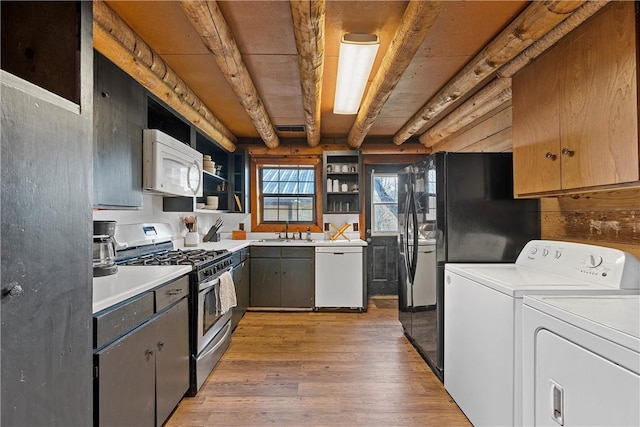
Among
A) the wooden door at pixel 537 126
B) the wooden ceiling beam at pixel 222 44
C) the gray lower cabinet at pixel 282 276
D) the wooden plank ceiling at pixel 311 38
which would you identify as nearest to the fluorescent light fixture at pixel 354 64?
the wooden plank ceiling at pixel 311 38

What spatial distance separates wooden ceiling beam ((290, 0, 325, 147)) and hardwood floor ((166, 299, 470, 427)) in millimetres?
2193

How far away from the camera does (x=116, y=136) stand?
6.28 ft

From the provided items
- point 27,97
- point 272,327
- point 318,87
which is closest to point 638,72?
point 318,87

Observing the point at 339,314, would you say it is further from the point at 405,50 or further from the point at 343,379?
the point at 405,50

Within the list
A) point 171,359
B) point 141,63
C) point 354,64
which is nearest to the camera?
Result: point 171,359

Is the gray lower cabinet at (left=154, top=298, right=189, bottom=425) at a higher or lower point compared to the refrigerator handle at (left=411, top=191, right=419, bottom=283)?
lower

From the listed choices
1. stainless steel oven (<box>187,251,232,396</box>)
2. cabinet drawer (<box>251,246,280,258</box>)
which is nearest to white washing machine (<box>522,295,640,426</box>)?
stainless steel oven (<box>187,251,232,396</box>)

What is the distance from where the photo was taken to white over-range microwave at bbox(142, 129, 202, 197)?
87.7 inches

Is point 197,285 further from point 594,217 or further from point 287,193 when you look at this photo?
point 287,193

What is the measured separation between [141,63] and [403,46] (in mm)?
1622

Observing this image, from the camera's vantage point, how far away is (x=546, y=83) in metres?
1.81

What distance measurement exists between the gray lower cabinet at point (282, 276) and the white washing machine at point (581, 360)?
2.92 meters

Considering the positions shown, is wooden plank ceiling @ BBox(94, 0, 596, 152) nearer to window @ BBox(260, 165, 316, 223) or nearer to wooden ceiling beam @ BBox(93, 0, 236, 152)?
wooden ceiling beam @ BBox(93, 0, 236, 152)

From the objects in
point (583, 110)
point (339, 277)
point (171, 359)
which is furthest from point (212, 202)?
point (583, 110)
